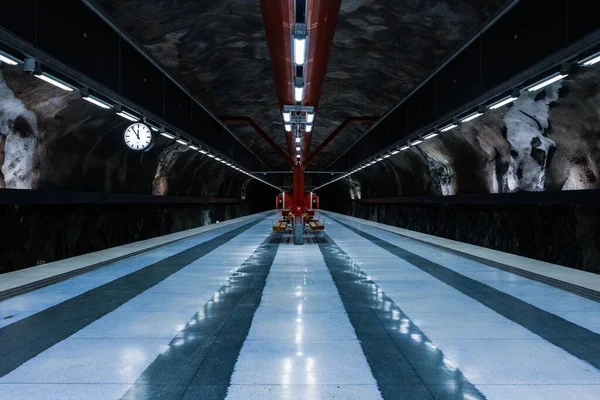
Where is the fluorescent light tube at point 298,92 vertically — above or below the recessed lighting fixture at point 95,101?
above

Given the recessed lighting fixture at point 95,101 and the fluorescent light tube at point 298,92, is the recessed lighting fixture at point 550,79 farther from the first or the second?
the recessed lighting fixture at point 95,101

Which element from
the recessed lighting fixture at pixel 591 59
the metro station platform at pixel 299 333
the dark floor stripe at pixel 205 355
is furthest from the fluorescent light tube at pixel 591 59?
the dark floor stripe at pixel 205 355

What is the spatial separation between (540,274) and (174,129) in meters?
10.4

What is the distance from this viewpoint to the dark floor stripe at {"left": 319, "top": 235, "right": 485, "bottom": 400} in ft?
11.7

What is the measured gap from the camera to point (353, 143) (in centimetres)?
2831

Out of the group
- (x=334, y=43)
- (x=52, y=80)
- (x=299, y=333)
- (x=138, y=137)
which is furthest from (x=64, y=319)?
(x=334, y=43)

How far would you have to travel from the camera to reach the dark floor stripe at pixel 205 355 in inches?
140

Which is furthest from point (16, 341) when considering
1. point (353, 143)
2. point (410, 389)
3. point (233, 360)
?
point (353, 143)

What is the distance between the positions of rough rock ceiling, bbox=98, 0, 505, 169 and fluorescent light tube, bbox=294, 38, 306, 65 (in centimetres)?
238

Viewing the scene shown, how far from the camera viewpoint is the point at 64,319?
562 centimetres

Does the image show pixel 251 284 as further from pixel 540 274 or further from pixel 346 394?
pixel 540 274

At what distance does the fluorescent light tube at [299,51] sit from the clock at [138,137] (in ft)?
20.9

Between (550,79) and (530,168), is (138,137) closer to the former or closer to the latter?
(550,79)

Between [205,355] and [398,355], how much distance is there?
1.99 m
